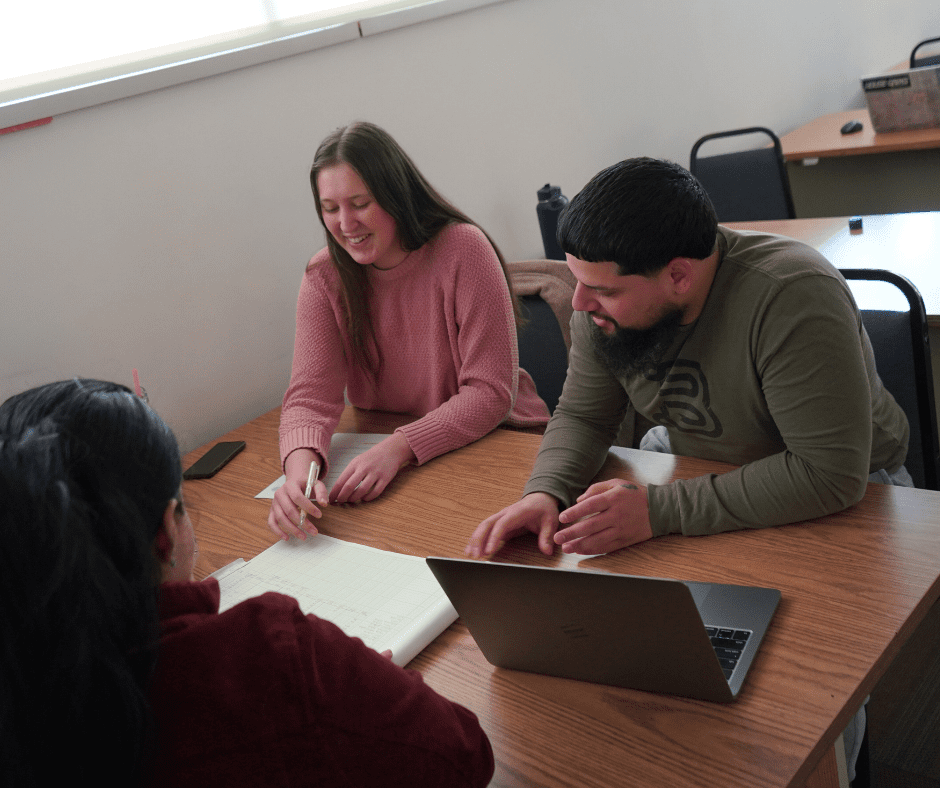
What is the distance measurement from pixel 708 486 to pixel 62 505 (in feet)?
2.84

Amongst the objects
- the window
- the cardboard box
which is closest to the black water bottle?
the window

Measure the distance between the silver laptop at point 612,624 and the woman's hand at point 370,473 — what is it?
1.84 feet

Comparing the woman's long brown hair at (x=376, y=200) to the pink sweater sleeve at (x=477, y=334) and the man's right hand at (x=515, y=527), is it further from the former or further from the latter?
the man's right hand at (x=515, y=527)

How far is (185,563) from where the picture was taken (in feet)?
2.64

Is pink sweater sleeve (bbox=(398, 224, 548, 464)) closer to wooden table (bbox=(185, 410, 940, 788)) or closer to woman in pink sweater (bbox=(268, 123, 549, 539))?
woman in pink sweater (bbox=(268, 123, 549, 539))

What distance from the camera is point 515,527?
1.23m

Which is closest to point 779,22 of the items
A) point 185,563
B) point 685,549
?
point 685,549

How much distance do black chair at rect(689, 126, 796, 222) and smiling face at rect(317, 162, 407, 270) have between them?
165 centimetres

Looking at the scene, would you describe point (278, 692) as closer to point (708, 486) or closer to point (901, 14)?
point (708, 486)

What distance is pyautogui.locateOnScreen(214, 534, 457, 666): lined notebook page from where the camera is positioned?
1088 millimetres

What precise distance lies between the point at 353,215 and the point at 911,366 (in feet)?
3.51

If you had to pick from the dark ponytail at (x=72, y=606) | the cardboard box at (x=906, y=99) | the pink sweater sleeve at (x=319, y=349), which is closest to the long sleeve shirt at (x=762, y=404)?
the pink sweater sleeve at (x=319, y=349)

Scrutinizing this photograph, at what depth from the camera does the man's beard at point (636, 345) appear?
52.3 inches

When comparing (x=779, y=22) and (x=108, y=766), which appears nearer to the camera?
(x=108, y=766)
